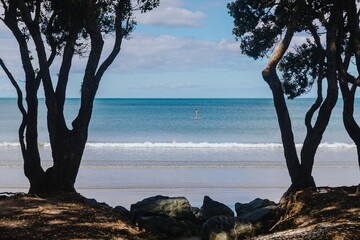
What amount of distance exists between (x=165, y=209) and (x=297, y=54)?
5.42 metres

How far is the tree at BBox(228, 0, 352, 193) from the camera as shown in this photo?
1343 cm

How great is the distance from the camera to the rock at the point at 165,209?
12852mm

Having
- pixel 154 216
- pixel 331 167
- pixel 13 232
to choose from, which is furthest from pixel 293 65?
pixel 331 167

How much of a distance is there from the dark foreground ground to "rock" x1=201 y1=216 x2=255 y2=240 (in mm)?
448

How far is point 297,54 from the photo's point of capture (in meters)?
15.6

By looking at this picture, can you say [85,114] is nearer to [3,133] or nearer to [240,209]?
[240,209]

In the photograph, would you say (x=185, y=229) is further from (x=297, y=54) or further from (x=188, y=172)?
(x=188, y=172)

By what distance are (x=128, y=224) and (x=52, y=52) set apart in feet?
16.2

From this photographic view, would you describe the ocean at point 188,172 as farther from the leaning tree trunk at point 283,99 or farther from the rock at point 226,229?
the rock at point 226,229

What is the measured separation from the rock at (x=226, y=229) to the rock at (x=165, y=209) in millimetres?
1433

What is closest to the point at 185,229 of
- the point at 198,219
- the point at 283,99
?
the point at 198,219

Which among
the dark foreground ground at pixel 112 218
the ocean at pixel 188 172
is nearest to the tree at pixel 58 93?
the dark foreground ground at pixel 112 218

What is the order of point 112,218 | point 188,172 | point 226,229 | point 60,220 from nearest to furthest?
point 60,220, point 112,218, point 226,229, point 188,172

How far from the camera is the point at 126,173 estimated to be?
25.1 meters
